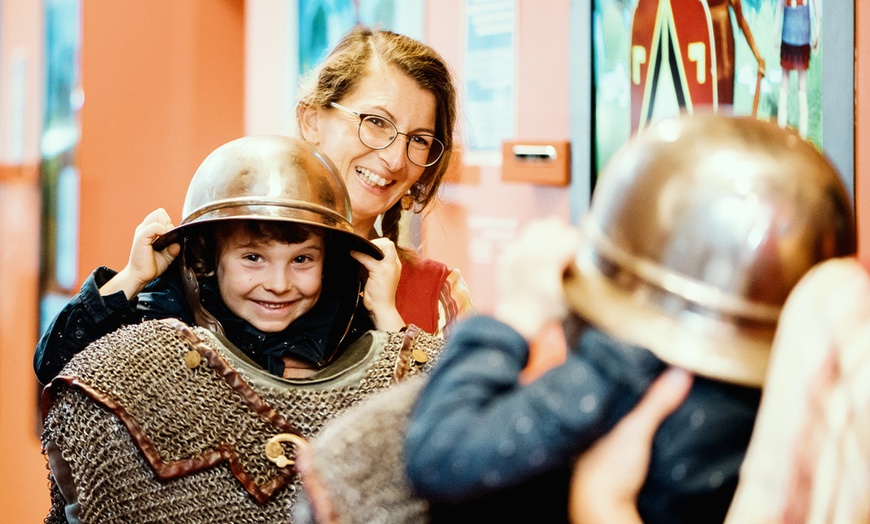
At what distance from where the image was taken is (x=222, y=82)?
4414 millimetres

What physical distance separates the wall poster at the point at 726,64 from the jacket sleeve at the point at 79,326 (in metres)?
1.24

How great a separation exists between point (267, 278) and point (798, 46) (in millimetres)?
1342

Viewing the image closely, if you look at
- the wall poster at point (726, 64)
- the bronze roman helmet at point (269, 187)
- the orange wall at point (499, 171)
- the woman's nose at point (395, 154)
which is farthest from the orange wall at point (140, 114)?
the bronze roman helmet at point (269, 187)

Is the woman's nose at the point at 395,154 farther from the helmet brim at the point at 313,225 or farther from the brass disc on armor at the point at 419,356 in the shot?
the brass disc on armor at the point at 419,356

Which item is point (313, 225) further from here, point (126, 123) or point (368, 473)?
point (126, 123)

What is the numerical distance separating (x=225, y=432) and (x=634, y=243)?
80cm

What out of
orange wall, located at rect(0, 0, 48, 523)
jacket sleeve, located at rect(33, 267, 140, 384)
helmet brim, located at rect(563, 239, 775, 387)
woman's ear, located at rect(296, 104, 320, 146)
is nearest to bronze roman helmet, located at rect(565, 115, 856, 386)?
helmet brim, located at rect(563, 239, 775, 387)

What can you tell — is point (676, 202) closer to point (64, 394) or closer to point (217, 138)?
point (64, 394)

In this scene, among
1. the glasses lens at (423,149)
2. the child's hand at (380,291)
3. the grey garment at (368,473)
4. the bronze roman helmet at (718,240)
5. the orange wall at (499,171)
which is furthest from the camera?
the orange wall at (499,171)

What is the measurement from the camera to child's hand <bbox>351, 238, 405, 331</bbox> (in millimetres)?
1786

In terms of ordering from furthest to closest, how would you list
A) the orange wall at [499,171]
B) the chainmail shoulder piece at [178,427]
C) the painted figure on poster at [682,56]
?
1. the orange wall at [499,171]
2. the painted figure on poster at [682,56]
3. the chainmail shoulder piece at [178,427]

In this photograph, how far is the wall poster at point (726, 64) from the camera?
209cm

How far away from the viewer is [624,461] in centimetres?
77

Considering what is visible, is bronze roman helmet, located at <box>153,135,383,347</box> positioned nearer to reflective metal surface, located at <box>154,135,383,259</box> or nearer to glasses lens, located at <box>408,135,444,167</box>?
reflective metal surface, located at <box>154,135,383,259</box>
